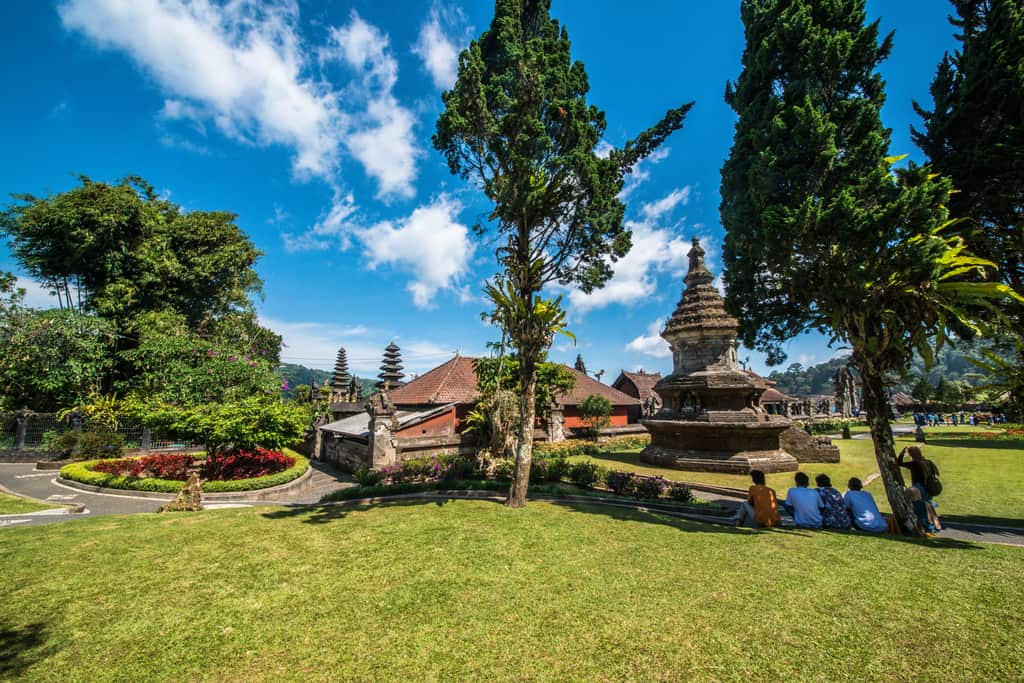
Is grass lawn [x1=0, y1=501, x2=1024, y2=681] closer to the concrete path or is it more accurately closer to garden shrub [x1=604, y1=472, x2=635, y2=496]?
garden shrub [x1=604, y1=472, x2=635, y2=496]

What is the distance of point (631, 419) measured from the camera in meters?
39.4

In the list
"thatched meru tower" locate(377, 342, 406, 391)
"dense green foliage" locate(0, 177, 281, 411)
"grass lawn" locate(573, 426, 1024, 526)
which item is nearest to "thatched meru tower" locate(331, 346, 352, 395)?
"thatched meru tower" locate(377, 342, 406, 391)

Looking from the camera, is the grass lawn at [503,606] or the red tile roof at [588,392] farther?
the red tile roof at [588,392]

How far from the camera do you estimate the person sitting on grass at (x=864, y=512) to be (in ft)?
23.8

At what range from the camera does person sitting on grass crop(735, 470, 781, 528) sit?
7414mm

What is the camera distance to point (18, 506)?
10.4 meters

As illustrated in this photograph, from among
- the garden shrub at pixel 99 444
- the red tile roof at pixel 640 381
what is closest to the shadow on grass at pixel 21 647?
the garden shrub at pixel 99 444

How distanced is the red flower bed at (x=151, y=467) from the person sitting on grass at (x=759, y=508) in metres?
17.5

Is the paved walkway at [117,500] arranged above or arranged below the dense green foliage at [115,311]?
below

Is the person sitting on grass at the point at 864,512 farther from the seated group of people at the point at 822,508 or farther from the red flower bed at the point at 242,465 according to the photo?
the red flower bed at the point at 242,465

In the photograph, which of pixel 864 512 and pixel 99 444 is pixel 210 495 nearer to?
pixel 99 444

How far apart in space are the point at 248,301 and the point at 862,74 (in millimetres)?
35873

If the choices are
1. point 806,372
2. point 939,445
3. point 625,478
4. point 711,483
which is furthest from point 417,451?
point 806,372

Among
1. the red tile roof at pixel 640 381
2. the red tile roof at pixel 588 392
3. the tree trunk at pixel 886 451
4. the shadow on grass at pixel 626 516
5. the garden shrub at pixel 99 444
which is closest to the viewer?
the shadow on grass at pixel 626 516
